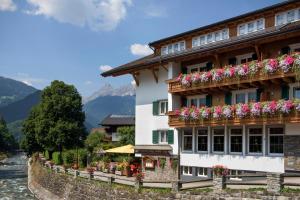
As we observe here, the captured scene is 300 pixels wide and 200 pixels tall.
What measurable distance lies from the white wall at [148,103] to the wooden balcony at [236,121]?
276cm

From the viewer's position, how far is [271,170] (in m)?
28.7

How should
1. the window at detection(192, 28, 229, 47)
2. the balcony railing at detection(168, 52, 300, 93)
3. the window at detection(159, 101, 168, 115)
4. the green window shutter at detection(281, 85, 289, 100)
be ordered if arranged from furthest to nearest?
the window at detection(159, 101, 168, 115)
the window at detection(192, 28, 229, 47)
the green window shutter at detection(281, 85, 289, 100)
the balcony railing at detection(168, 52, 300, 93)

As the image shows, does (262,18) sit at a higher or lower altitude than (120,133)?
higher

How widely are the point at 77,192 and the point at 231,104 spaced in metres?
14.8

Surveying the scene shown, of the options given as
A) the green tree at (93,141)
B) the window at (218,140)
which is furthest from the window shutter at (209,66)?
the green tree at (93,141)

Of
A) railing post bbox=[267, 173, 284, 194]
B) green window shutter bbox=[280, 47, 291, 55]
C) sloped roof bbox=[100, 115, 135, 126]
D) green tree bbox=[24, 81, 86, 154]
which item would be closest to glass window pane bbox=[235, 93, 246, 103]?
green window shutter bbox=[280, 47, 291, 55]

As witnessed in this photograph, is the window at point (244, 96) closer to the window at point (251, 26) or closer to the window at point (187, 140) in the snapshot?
the window at point (251, 26)

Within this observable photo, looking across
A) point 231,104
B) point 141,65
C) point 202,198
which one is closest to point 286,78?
point 231,104

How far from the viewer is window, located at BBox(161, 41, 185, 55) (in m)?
38.1

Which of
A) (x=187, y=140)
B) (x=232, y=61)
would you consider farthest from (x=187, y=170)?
(x=232, y=61)

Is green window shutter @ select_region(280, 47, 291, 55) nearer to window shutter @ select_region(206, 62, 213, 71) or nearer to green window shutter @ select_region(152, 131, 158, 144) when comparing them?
window shutter @ select_region(206, 62, 213, 71)

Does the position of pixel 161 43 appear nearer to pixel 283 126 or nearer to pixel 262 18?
pixel 262 18

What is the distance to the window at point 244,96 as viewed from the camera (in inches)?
1213

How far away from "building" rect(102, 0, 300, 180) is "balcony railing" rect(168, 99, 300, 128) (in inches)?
2.3
